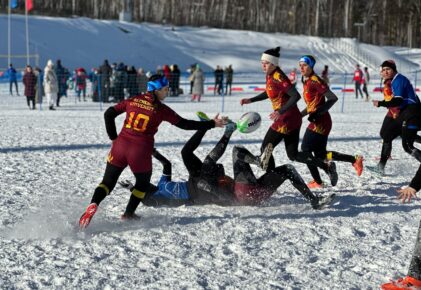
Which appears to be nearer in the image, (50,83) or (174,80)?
(50,83)

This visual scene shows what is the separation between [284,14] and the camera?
64812 millimetres

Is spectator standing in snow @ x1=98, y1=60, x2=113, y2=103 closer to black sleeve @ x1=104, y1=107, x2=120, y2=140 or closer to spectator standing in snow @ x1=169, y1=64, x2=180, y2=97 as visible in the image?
spectator standing in snow @ x1=169, y1=64, x2=180, y2=97

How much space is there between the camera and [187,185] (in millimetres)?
6188

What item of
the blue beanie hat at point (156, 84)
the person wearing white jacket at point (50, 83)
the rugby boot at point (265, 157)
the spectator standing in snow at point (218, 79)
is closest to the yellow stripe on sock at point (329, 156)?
the rugby boot at point (265, 157)

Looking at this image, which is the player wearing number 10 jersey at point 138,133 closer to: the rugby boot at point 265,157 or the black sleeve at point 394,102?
the rugby boot at point 265,157

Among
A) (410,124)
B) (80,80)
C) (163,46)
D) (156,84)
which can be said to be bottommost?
(80,80)

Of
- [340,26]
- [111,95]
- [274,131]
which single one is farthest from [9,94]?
[340,26]

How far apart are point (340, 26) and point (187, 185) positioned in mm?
64087

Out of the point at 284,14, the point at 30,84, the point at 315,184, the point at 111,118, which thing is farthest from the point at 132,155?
the point at 284,14

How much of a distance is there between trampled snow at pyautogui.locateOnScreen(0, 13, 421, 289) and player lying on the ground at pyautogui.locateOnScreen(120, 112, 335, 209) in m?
0.12

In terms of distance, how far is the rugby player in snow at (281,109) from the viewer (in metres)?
6.44

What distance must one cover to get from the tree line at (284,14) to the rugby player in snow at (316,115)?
47157 millimetres

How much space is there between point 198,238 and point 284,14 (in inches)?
2446

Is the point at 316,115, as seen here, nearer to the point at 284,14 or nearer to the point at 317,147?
the point at 317,147
